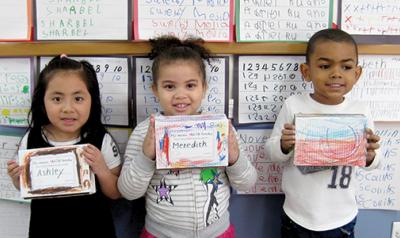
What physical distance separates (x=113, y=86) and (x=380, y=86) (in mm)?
893

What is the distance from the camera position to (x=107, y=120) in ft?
3.91

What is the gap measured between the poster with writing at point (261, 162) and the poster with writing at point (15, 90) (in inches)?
28.0

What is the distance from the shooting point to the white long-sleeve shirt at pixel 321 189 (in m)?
1.05

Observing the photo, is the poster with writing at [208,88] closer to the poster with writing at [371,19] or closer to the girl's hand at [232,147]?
the girl's hand at [232,147]

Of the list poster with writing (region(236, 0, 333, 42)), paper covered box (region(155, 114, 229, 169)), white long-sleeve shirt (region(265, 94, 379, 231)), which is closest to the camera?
paper covered box (region(155, 114, 229, 169))

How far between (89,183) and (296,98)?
66 centimetres

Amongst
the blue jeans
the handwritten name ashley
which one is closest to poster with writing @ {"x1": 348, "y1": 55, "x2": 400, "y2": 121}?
the blue jeans

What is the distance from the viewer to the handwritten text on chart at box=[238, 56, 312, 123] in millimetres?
1186

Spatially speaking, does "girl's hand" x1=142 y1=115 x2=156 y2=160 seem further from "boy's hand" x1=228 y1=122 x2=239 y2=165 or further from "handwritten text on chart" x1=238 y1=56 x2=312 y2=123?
"handwritten text on chart" x1=238 y1=56 x2=312 y2=123

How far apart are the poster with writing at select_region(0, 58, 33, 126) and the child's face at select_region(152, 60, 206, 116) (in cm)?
48

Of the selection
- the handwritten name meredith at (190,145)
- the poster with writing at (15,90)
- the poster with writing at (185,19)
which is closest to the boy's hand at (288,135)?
the handwritten name meredith at (190,145)

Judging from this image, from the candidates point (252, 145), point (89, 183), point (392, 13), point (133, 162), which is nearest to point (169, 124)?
point (133, 162)

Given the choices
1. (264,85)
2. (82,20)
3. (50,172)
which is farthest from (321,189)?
(82,20)

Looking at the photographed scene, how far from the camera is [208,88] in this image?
118 centimetres
